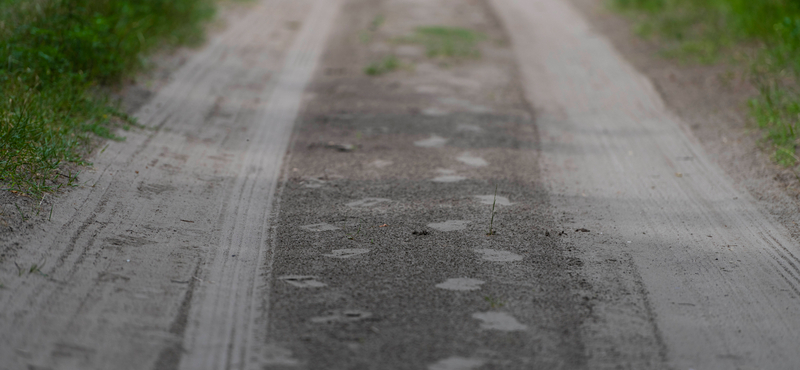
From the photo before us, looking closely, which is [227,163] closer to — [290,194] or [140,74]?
[290,194]

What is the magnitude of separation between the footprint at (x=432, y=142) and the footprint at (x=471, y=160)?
278 mm

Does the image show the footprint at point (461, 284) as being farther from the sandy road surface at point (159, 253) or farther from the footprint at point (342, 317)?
the sandy road surface at point (159, 253)

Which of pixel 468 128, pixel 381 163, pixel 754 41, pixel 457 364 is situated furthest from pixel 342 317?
pixel 754 41

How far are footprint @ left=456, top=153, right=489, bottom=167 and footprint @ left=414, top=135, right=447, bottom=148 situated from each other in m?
0.28

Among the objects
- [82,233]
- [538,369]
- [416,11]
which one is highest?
[416,11]

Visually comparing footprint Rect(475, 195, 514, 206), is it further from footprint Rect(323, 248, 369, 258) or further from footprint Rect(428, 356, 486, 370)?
footprint Rect(428, 356, 486, 370)

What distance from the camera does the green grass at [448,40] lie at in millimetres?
7184

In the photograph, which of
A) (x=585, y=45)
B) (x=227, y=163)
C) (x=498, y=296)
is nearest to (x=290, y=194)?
(x=227, y=163)

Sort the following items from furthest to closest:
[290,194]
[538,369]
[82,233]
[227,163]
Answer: [227,163]
[290,194]
[82,233]
[538,369]

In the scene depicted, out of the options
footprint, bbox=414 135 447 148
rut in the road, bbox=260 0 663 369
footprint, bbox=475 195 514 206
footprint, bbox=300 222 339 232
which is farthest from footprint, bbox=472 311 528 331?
footprint, bbox=414 135 447 148

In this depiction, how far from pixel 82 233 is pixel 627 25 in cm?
830

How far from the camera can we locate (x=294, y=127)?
4934mm

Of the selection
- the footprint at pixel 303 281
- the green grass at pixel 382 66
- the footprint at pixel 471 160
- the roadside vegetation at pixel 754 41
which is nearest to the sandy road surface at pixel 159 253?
the footprint at pixel 303 281

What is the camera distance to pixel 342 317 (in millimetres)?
2385
